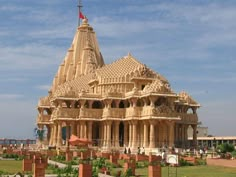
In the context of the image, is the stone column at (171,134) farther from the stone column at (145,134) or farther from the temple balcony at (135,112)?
the temple balcony at (135,112)

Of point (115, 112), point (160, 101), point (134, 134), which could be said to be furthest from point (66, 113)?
point (160, 101)

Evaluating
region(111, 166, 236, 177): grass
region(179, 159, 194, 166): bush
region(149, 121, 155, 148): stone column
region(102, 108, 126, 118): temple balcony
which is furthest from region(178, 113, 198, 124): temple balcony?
region(111, 166, 236, 177): grass

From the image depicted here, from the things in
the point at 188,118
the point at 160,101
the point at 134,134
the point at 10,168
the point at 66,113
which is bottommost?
the point at 10,168

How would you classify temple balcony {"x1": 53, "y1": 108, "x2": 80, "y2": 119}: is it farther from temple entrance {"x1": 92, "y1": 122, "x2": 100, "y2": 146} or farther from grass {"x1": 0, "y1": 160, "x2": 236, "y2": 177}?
grass {"x1": 0, "y1": 160, "x2": 236, "y2": 177}

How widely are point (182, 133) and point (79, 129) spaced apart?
14319mm

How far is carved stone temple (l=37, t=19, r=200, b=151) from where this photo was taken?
196ft

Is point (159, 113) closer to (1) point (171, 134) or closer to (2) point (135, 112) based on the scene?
(1) point (171, 134)

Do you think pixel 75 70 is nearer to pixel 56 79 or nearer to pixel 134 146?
pixel 56 79

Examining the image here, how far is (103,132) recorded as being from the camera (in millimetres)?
66688

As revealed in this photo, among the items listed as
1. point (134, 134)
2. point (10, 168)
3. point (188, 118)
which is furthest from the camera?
point (188, 118)

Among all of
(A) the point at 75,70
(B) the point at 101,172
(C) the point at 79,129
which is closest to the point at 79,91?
(C) the point at 79,129

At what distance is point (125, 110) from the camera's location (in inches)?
2566

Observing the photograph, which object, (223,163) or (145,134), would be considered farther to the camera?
(145,134)

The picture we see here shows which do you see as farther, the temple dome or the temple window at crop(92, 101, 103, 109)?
the temple dome
